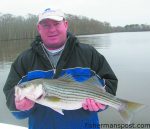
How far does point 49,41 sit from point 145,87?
10750 mm

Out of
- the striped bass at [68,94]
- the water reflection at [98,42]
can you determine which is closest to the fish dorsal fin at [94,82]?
the striped bass at [68,94]

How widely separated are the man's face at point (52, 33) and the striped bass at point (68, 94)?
15.1 inches

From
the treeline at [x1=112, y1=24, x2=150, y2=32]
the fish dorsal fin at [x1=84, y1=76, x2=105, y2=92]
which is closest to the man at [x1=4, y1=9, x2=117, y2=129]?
the fish dorsal fin at [x1=84, y1=76, x2=105, y2=92]

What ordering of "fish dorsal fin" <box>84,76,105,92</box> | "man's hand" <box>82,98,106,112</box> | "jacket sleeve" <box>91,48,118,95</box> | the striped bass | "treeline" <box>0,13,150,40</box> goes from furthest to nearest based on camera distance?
"treeline" <box>0,13,150,40</box> < "jacket sleeve" <box>91,48,118,95</box> < "fish dorsal fin" <box>84,76,105,92</box> < "man's hand" <box>82,98,106,112</box> < the striped bass

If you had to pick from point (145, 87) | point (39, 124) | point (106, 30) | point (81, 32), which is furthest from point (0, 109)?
point (106, 30)

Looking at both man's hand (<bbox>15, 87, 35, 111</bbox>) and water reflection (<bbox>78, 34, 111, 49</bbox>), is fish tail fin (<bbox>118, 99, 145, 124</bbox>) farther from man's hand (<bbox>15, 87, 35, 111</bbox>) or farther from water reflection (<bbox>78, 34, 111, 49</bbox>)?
water reflection (<bbox>78, 34, 111, 49</bbox>)

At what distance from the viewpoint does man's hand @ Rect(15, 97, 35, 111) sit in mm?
2854

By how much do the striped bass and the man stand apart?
0.67 feet

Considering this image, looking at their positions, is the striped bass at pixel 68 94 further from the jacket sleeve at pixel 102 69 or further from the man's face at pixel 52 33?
the man's face at pixel 52 33

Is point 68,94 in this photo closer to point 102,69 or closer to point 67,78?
point 67,78

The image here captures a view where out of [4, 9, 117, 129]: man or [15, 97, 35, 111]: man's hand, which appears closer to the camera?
[15, 97, 35, 111]: man's hand

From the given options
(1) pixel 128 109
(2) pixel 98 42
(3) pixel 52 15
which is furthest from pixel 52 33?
(2) pixel 98 42

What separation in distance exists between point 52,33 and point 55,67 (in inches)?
14.4

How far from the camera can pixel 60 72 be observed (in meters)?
3.20
